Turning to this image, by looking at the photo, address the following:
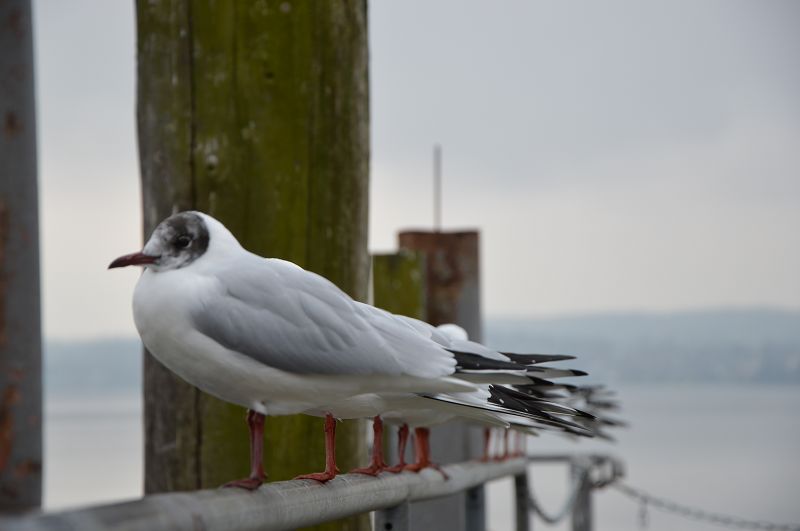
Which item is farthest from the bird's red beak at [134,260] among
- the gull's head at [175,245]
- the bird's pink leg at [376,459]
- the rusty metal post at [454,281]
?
the rusty metal post at [454,281]

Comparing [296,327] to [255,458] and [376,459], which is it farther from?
[376,459]

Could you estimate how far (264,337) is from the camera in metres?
2.47

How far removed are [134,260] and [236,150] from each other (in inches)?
29.6

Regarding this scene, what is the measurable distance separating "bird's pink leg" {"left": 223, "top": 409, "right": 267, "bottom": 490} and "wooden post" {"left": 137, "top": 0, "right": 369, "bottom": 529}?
2.03 ft

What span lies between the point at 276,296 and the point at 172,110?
836 millimetres

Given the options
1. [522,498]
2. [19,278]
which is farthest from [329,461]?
[522,498]

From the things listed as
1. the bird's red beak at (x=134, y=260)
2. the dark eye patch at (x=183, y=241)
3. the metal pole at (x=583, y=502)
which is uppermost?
the dark eye patch at (x=183, y=241)

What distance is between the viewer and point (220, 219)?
124 inches

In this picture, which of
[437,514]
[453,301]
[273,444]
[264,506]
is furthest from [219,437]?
[453,301]

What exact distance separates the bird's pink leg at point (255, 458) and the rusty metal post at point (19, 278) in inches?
24.9

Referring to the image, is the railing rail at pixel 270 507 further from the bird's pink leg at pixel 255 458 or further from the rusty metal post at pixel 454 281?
the rusty metal post at pixel 454 281

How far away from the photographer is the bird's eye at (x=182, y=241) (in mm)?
2490

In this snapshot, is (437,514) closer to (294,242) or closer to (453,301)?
(453,301)

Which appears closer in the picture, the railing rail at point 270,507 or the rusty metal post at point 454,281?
the railing rail at point 270,507
